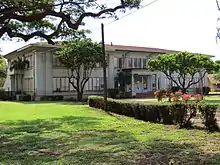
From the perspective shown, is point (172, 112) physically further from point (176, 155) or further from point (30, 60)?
point (30, 60)

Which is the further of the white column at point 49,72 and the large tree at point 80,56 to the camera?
the white column at point 49,72

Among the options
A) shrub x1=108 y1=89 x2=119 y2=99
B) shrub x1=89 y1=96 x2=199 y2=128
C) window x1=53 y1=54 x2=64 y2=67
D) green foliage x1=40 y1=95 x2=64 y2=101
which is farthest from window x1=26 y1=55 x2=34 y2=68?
shrub x1=89 y1=96 x2=199 y2=128

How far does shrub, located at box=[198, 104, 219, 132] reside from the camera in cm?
1212

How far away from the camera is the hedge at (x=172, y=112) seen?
40.1ft

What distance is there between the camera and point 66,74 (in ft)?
148

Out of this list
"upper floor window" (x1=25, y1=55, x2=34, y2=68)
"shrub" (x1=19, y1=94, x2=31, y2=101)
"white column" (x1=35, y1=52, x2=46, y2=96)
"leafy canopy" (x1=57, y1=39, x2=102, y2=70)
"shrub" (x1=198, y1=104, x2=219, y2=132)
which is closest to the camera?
"shrub" (x1=198, y1=104, x2=219, y2=132)

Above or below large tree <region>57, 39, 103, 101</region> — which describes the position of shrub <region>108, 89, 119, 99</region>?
below

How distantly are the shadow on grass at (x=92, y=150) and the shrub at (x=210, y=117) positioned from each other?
256cm

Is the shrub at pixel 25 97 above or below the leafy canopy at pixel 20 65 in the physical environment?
below

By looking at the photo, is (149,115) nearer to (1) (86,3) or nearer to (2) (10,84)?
(1) (86,3)

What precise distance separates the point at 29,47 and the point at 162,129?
109 feet

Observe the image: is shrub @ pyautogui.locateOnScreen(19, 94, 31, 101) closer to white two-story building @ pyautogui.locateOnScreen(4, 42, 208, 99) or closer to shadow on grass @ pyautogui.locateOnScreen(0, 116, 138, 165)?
white two-story building @ pyautogui.locateOnScreen(4, 42, 208, 99)

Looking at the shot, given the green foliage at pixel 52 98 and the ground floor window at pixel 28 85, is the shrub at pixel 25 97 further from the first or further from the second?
the ground floor window at pixel 28 85

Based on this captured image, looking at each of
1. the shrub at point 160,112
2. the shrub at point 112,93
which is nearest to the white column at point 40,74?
the shrub at point 112,93
